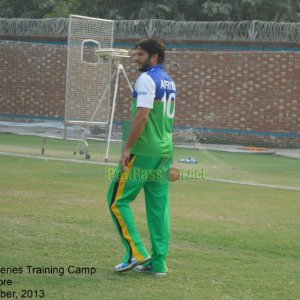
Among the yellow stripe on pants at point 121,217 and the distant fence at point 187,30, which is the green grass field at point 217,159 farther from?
the yellow stripe on pants at point 121,217

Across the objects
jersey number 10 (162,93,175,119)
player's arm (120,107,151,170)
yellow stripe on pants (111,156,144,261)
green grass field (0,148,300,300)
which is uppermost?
jersey number 10 (162,93,175,119)

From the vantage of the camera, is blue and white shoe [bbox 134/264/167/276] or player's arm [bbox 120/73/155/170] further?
blue and white shoe [bbox 134/264/167/276]

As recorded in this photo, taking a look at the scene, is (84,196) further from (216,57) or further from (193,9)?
(193,9)

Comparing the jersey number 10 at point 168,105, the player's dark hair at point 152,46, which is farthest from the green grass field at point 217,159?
the player's dark hair at point 152,46

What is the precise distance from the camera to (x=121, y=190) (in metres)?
7.71

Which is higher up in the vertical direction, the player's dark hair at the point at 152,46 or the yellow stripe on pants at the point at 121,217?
the player's dark hair at the point at 152,46

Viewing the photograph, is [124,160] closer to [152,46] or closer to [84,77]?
[152,46]

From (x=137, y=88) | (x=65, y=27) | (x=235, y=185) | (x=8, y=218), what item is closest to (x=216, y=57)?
(x=65, y=27)

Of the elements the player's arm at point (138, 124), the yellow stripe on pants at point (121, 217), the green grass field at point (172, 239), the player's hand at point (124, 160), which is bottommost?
the green grass field at point (172, 239)

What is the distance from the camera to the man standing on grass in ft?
25.1

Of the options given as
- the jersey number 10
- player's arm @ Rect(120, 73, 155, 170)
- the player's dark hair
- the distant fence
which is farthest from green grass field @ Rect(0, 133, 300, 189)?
player's arm @ Rect(120, 73, 155, 170)

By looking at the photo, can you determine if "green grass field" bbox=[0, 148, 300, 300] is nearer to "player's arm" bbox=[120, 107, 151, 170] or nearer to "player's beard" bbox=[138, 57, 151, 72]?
"player's arm" bbox=[120, 107, 151, 170]

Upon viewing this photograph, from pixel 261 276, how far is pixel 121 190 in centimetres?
139

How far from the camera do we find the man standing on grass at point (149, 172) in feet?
25.1
